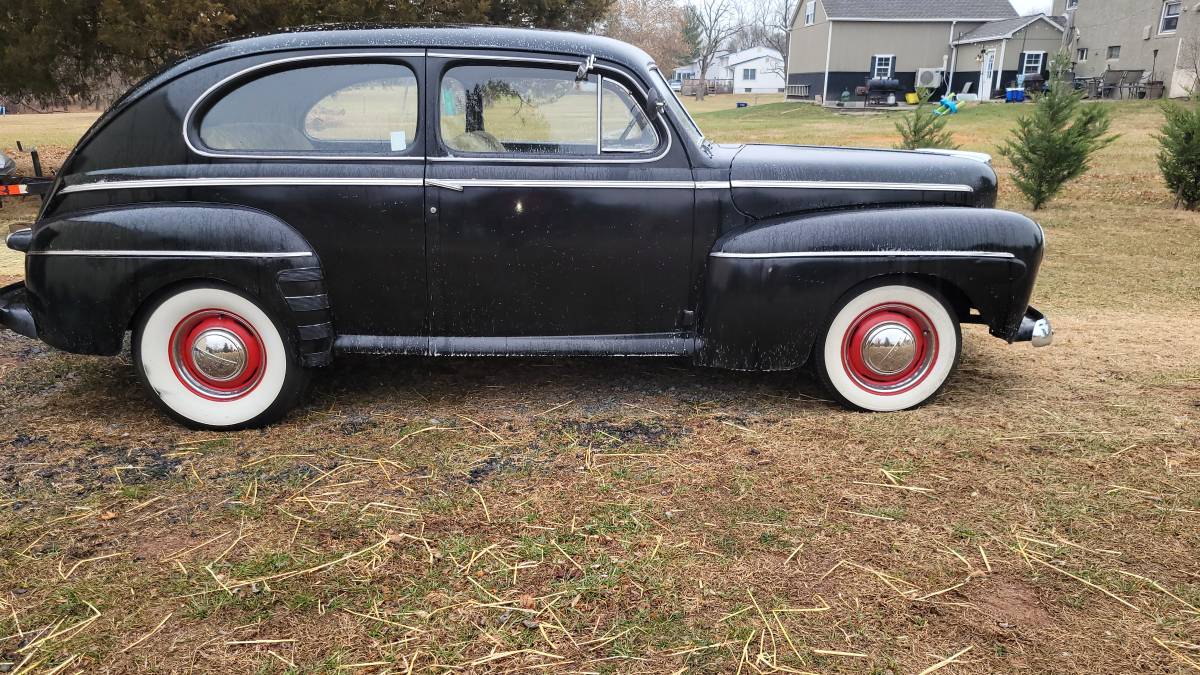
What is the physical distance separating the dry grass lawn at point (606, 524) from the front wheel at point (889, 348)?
0.49ft

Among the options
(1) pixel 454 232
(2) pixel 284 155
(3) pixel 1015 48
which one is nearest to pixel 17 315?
(2) pixel 284 155

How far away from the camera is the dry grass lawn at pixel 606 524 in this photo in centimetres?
232

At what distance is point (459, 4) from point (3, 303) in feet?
33.2

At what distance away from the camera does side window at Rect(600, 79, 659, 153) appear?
3.79 meters

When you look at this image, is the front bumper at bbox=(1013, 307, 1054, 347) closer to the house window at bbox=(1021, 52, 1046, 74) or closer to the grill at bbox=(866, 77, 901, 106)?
the grill at bbox=(866, 77, 901, 106)

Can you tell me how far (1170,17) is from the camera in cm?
2852

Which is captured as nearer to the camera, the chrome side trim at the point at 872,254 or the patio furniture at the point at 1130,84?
the chrome side trim at the point at 872,254

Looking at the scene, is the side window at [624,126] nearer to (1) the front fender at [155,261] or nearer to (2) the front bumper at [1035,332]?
(1) the front fender at [155,261]

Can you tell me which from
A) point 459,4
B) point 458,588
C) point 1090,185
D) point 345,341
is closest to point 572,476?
point 458,588

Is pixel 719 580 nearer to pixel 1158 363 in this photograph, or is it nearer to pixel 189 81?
pixel 189 81

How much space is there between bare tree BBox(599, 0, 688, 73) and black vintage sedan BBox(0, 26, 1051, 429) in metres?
63.1

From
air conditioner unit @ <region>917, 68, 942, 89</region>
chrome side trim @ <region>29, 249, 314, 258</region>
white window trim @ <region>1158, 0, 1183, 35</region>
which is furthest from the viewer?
air conditioner unit @ <region>917, 68, 942, 89</region>

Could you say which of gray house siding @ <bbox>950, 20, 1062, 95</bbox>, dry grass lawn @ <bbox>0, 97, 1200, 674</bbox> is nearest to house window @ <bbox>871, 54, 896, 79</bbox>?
gray house siding @ <bbox>950, 20, 1062, 95</bbox>

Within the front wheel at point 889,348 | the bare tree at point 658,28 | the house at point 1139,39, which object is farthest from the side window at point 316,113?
the bare tree at point 658,28
